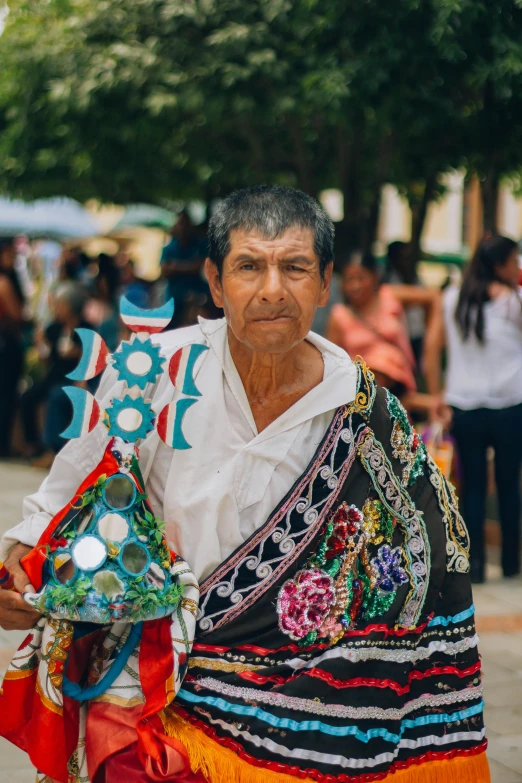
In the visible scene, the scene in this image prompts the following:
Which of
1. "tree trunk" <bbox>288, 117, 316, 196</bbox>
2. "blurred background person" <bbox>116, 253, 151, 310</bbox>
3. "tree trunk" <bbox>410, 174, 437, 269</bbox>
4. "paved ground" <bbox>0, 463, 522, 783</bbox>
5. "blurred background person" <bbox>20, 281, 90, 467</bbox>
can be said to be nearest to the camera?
"paved ground" <bbox>0, 463, 522, 783</bbox>

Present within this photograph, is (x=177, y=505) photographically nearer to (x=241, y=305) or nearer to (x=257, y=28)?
(x=241, y=305)

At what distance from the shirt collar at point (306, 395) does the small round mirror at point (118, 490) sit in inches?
12.5

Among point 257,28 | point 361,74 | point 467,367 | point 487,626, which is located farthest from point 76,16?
point 487,626

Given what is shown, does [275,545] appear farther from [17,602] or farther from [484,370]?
[484,370]

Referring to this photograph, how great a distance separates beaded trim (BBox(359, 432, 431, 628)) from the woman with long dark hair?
343 centimetres

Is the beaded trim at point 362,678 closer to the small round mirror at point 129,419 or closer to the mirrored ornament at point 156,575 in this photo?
the mirrored ornament at point 156,575

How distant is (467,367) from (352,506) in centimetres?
359

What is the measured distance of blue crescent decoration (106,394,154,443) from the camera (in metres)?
2.46

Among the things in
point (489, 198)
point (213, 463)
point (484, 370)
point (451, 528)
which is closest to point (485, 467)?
point (484, 370)

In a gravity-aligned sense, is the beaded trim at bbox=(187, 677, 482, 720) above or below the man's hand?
below

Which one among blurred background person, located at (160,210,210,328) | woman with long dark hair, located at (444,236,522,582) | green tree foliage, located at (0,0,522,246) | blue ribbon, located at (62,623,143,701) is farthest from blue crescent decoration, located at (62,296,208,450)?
blurred background person, located at (160,210,210,328)

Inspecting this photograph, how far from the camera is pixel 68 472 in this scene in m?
2.60

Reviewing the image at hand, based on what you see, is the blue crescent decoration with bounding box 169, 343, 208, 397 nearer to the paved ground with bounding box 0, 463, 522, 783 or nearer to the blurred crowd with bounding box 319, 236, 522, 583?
the paved ground with bounding box 0, 463, 522, 783

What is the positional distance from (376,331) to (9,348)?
510 centimetres
